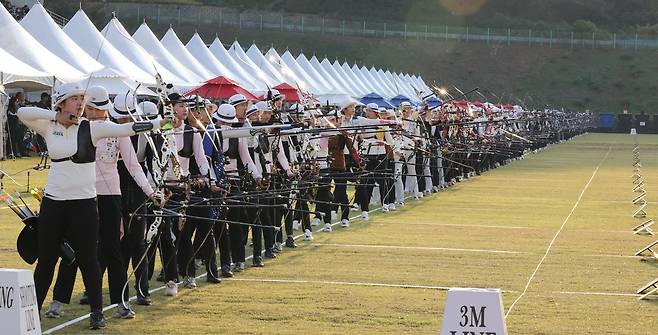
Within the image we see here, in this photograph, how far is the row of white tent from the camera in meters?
30.6

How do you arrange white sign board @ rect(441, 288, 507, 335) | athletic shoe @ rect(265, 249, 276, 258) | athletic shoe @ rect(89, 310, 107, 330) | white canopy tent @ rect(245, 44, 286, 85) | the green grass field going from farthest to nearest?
white canopy tent @ rect(245, 44, 286, 85)
athletic shoe @ rect(265, 249, 276, 258)
the green grass field
athletic shoe @ rect(89, 310, 107, 330)
white sign board @ rect(441, 288, 507, 335)

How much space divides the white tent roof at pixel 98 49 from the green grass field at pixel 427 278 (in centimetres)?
1090

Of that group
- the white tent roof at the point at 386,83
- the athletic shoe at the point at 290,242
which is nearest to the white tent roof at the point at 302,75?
the white tent roof at the point at 386,83

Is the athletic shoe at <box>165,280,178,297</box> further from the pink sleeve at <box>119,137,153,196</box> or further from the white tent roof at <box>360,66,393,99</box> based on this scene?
the white tent roof at <box>360,66,393,99</box>

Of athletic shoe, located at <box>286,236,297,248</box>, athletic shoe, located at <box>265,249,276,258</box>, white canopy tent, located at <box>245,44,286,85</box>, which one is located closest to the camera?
athletic shoe, located at <box>265,249,276,258</box>

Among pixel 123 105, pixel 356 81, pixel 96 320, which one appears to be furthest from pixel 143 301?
pixel 356 81

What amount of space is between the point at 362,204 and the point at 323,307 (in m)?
10.0

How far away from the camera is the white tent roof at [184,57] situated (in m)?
41.6

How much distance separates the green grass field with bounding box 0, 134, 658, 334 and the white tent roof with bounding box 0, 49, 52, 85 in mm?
7821

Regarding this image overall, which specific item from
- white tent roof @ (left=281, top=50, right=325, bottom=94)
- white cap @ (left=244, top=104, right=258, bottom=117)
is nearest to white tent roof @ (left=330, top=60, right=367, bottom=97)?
white tent roof @ (left=281, top=50, right=325, bottom=94)

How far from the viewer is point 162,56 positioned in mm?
39781

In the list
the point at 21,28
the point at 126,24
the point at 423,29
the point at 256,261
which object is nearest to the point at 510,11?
the point at 423,29

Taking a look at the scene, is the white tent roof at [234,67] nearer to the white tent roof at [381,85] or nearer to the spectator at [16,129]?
the spectator at [16,129]

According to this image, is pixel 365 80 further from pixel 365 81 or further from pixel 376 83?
pixel 376 83
